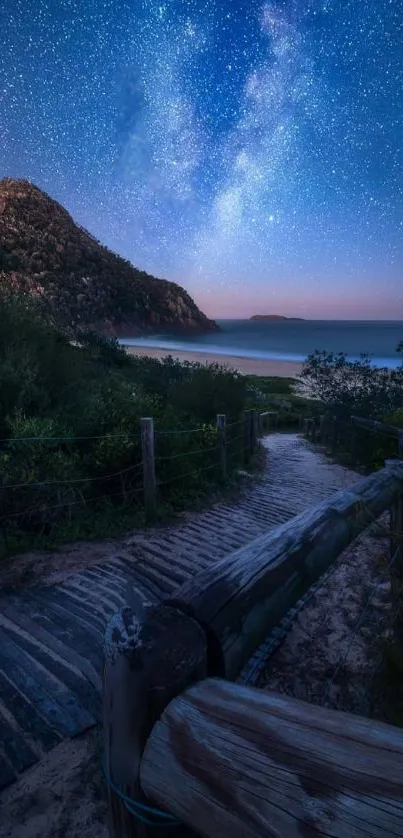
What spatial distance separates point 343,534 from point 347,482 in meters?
7.62

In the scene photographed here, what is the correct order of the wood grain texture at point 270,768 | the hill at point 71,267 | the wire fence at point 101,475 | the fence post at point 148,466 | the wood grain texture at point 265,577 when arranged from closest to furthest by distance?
the wood grain texture at point 270,768 < the wood grain texture at point 265,577 < the wire fence at point 101,475 < the fence post at point 148,466 < the hill at point 71,267

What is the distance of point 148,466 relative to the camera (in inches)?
219

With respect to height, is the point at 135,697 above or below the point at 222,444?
above

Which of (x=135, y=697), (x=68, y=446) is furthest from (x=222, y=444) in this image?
(x=135, y=697)

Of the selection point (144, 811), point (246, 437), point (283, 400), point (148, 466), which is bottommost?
point (283, 400)

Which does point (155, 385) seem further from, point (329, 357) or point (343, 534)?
point (343, 534)

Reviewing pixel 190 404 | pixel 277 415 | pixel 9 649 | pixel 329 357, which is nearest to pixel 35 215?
pixel 277 415

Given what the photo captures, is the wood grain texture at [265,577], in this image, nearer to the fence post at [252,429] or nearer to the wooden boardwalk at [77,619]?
the wooden boardwalk at [77,619]

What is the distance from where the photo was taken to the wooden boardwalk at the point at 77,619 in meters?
2.37

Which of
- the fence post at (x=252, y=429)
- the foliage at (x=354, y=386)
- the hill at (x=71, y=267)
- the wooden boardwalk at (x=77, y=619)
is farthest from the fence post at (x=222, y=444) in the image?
the hill at (x=71, y=267)

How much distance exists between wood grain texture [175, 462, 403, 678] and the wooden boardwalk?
1.70 m

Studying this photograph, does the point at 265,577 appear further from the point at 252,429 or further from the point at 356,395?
the point at 356,395

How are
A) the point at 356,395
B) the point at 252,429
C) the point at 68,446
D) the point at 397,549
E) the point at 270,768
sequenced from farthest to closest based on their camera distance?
the point at 356,395 < the point at 252,429 < the point at 68,446 < the point at 397,549 < the point at 270,768

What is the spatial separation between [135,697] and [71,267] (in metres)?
36.5
